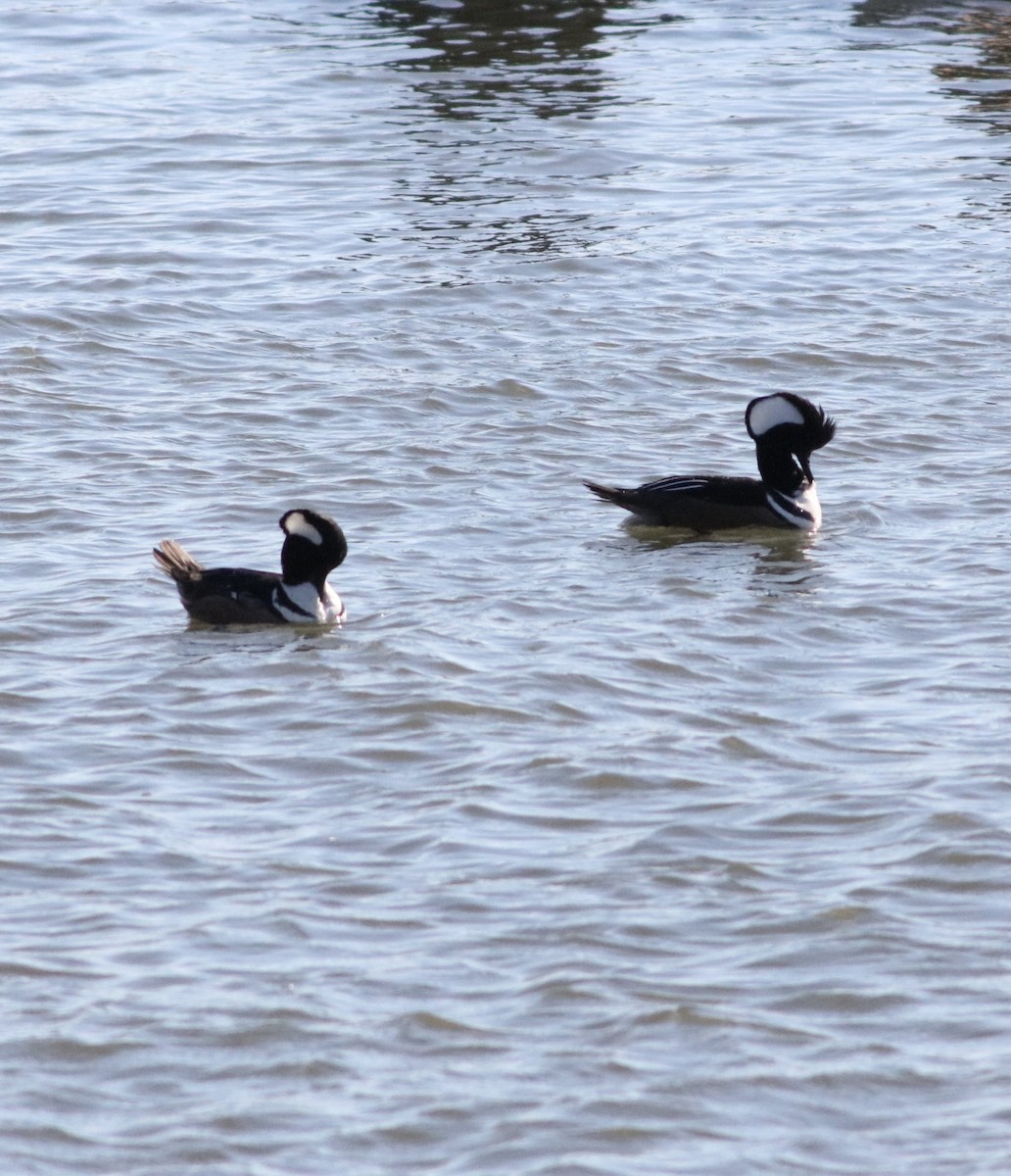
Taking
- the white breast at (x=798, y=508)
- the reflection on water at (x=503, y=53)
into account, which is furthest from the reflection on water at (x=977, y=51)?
the white breast at (x=798, y=508)

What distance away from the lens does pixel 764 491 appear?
11602mm

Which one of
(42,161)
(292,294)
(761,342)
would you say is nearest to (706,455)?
(761,342)

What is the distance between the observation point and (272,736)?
8.56m

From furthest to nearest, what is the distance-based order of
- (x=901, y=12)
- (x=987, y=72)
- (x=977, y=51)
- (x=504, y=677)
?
(x=901, y=12), (x=977, y=51), (x=987, y=72), (x=504, y=677)

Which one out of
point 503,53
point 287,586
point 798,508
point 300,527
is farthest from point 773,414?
point 503,53

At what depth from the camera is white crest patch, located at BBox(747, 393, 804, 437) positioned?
463 inches

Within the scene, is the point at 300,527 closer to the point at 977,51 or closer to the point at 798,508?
the point at 798,508

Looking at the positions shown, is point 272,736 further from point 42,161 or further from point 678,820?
point 42,161

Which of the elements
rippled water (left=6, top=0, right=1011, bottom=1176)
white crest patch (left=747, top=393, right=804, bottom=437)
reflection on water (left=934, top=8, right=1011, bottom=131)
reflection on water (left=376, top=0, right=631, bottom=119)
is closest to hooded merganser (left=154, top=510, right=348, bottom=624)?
rippled water (left=6, top=0, right=1011, bottom=1176)

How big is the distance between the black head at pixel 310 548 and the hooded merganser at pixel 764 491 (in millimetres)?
2176

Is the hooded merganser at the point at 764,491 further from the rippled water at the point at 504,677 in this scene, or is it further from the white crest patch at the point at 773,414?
the rippled water at the point at 504,677

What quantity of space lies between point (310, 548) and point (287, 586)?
0.81 feet

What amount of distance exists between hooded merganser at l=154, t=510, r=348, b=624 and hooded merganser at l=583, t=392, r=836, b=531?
2196mm

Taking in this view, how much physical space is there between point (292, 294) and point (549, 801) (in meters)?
9.16
